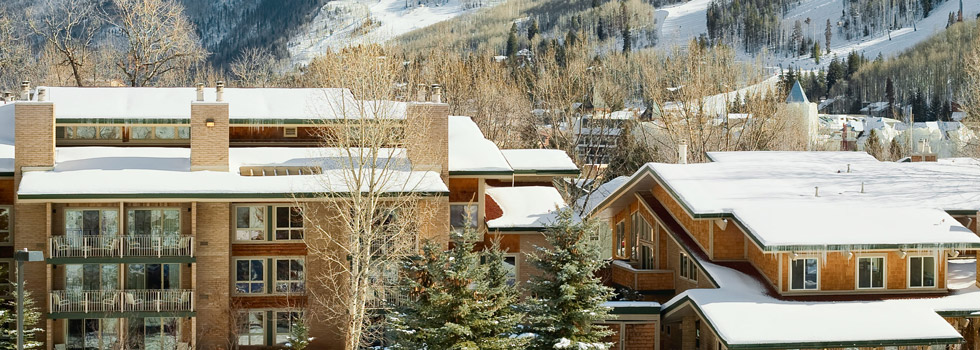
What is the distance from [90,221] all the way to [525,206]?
1365 cm

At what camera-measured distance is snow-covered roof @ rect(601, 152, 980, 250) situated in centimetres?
2997

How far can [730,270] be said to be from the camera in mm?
31812

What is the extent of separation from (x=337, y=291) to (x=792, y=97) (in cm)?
9235

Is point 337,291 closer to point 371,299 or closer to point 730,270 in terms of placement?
point 371,299

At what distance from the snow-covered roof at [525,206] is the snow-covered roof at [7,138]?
1507 cm

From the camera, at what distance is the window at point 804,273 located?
30.2 meters

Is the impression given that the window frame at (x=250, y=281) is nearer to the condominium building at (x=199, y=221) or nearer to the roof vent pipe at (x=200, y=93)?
the condominium building at (x=199, y=221)

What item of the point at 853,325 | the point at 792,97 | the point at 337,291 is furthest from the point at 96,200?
the point at 792,97

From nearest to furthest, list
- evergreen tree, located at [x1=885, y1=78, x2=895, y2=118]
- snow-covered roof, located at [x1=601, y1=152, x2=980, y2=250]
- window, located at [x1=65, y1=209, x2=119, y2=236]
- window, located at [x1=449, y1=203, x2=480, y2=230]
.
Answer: snow-covered roof, located at [x1=601, y1=152, x2=980, y2=250], window, located at [x1=65, y1=209, x2=119, y2=236], window, located at [x1=449, y1=203, x2=480, y2=230], evergreen tree, located at [x1=885, y1=78, x2=895, y2=118]

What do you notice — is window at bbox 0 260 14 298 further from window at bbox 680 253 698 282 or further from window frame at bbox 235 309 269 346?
window at bbox 680 253 698 282

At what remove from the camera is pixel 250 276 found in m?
35.4

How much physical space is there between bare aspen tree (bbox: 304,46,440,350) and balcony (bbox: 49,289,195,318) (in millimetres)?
3896

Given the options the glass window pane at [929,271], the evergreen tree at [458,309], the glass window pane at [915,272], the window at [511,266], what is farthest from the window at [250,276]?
the glass window pane at [929,271]

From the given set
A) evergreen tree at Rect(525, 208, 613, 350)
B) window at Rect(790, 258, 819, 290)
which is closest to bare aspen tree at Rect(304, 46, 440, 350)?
evergreen tree at Rect(525, 208, 613, 350)
